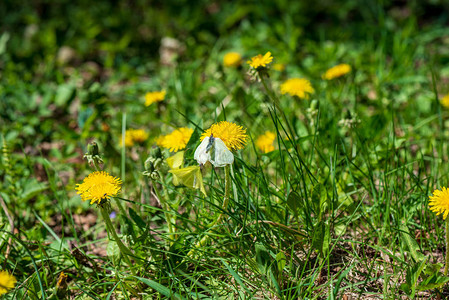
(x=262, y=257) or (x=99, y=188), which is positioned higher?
(x=99, y=188)

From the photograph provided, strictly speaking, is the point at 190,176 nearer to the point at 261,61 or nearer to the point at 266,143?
the point at 261,61

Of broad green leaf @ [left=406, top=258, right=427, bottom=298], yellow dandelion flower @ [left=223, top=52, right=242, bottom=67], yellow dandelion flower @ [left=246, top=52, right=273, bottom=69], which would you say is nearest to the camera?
broad green leaf @ [left=406, top=258, right=427, bottom=298]

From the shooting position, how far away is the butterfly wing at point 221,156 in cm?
119

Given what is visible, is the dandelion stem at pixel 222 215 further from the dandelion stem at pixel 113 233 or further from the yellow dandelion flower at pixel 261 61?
Result: the yellow dandelion flower at pixel 261 61

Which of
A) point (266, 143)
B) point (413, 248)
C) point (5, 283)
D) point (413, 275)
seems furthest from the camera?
point (266, 143)

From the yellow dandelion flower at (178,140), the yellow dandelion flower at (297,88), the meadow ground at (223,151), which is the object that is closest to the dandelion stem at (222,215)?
the meadow ground at (223,151)

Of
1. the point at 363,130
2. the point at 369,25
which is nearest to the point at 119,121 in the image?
the point at 363,130

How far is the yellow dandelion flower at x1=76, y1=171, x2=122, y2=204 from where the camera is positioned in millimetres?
1275

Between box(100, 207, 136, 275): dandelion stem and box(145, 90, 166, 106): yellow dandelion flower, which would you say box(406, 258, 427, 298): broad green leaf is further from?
box(145, 90, 166, 106): yellow dandelion flower

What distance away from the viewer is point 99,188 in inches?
50.8

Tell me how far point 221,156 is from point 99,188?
15.5 inches

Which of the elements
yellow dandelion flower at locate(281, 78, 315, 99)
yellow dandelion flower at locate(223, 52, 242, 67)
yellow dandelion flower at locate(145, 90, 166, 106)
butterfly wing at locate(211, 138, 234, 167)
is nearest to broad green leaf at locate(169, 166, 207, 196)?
butterfly wing at locate(211, 138, 234, 167)

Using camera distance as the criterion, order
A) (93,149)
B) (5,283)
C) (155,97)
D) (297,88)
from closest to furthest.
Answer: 1. (5,283)
2. (93,149)
3. (297,88)
4. (155,97)

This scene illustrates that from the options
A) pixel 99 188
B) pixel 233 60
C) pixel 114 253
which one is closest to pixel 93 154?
pixel 99 188
